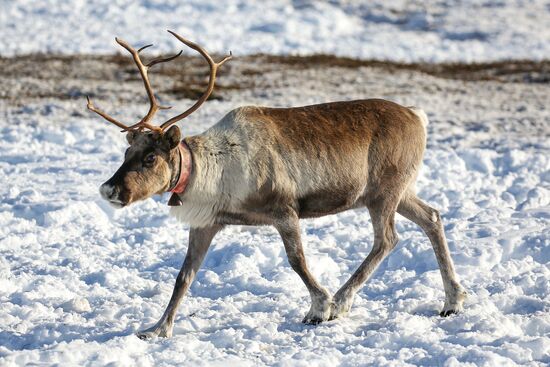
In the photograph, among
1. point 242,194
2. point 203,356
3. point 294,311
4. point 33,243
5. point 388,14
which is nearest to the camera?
point 203,356

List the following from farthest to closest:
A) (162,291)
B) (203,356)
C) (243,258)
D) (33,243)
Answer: (33,243), (243,258), (162,291), (203,356)

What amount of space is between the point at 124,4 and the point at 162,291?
20.9 m

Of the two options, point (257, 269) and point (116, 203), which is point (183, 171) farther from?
point (257, 269)

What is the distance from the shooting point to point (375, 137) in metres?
6.32

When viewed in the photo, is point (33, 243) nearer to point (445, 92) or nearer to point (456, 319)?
point (456, 319)

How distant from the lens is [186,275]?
602 centimetres

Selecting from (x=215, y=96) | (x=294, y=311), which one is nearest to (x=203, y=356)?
(x=294, y=311)

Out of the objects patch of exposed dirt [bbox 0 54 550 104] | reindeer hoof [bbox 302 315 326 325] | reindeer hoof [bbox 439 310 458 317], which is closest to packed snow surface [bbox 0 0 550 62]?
patch of exposed dirt [bbox 0 54 550 104]

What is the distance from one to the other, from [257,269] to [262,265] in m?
0.11

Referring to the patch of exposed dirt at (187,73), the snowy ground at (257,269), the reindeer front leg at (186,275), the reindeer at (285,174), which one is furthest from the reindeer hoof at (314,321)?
the patch of exposed dirt at (187,73)

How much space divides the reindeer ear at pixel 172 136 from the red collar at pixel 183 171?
0.44 feet

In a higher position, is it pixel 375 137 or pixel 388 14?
pixel 375 137

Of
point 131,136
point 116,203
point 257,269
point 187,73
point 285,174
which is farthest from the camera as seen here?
point 187,73

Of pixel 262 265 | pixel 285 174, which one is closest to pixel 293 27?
pixel 262 265
